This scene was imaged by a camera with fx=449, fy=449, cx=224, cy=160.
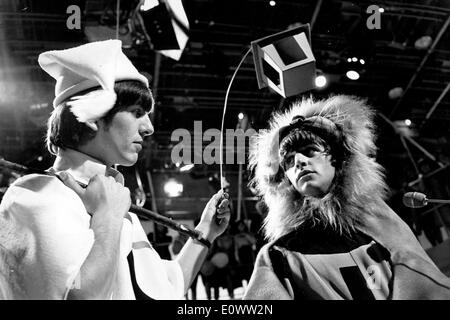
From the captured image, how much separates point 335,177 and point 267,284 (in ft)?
1.35

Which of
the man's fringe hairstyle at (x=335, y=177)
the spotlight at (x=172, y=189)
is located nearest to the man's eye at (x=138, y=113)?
the man's fringe hairstyle at (x=335, y=177)

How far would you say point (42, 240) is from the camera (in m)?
0.87

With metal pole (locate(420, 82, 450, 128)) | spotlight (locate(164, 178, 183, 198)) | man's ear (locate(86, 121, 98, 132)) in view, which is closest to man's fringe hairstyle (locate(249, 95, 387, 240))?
man's ear (locate(86, 121, 98, 132))

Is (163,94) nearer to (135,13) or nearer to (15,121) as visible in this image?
(135,13)

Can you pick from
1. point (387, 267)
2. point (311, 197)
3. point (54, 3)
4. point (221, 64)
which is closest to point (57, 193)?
point (311, 197)

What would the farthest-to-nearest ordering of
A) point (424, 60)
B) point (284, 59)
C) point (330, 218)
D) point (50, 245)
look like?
point (424, 60)
point (284, 59)
point (330, 218)
point (50, 245)

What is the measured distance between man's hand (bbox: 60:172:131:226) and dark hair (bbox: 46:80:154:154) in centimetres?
10

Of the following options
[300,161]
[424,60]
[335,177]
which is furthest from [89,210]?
[424,60]

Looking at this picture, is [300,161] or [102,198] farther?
[300,161]

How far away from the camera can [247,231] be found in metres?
3.55

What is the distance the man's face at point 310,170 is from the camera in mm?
1353

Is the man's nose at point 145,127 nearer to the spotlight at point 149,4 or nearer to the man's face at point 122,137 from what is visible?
the man's face at point 122,137

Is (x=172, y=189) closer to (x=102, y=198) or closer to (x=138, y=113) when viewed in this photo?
(x=138, y=113)
